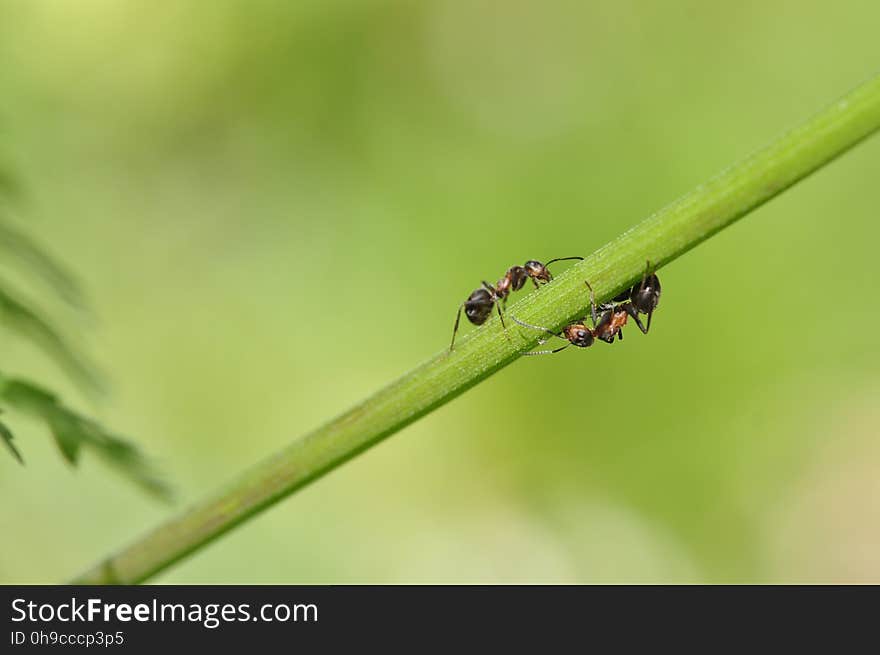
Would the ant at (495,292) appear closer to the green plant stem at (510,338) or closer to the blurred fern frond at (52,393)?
the blurred fern frond at (52,393)

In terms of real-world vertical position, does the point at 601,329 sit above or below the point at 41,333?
above

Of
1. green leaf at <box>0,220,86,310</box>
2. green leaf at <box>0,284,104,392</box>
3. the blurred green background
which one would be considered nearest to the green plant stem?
green leaf at <box>0,284,104,392</box>

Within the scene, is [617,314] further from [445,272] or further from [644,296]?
[445,272]

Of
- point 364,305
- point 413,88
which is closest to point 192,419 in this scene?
point 364,305

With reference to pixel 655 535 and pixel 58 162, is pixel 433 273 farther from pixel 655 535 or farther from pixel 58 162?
pixel 58 162

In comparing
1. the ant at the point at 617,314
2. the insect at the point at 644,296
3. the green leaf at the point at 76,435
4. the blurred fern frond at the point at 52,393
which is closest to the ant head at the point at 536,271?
the ant at the point at 617,314

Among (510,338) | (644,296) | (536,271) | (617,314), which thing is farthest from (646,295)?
(510,338)
